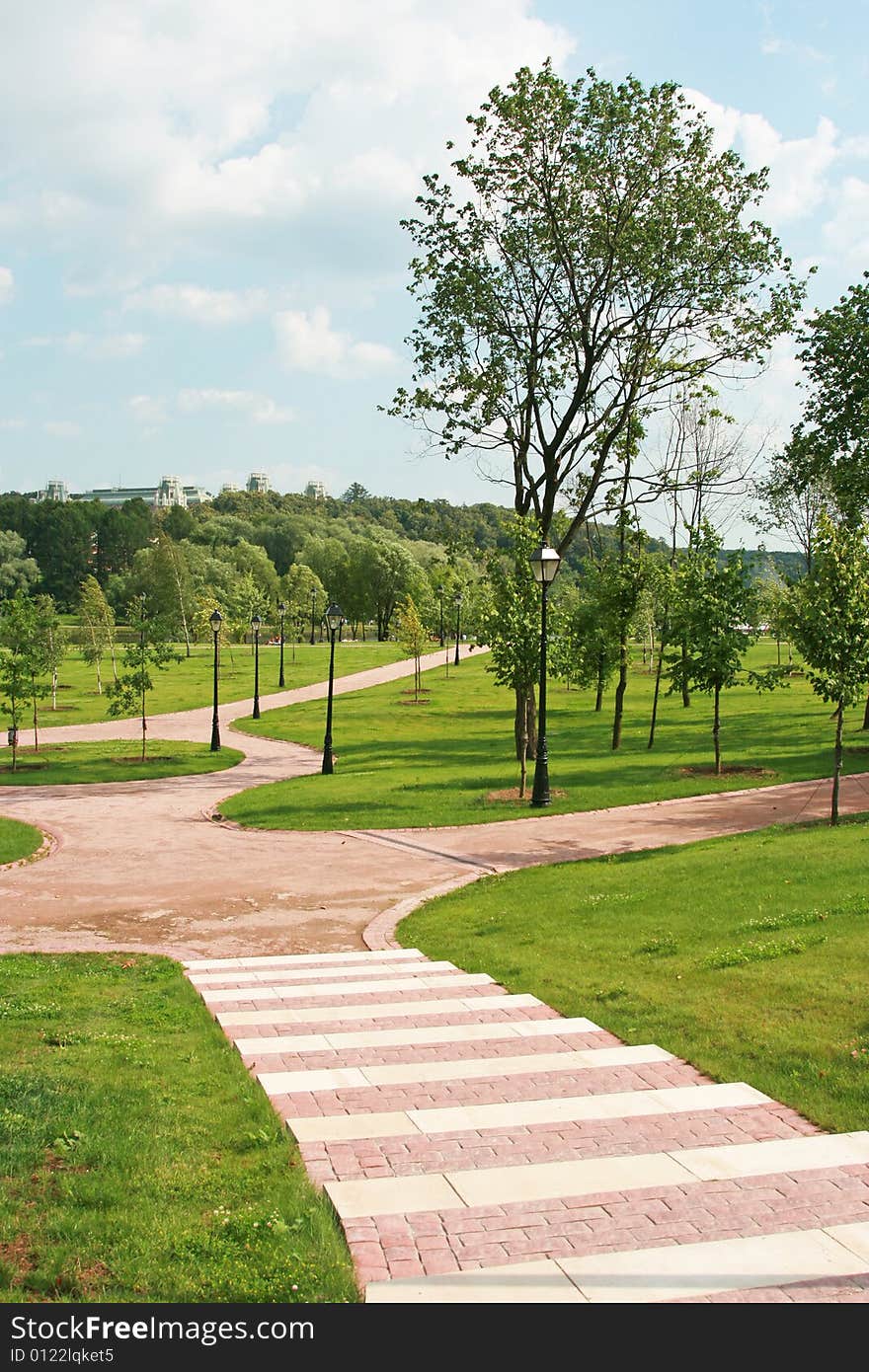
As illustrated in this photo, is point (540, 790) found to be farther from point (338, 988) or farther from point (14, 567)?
point (14, 567)

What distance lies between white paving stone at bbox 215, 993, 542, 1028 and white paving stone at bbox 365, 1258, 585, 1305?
14.8 ft

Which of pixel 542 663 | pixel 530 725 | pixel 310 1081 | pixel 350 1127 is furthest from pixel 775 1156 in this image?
pixel 530 725

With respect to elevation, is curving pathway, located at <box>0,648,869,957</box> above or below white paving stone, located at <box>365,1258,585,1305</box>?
below

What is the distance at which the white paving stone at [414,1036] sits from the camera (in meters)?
7.77

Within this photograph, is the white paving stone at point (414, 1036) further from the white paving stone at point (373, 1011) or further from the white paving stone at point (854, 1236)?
the white paving stone at point (854, 1236)

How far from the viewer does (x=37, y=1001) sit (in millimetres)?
9258

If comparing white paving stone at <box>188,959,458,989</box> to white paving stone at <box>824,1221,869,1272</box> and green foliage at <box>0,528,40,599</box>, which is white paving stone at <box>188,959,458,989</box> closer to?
white paving stone at <box>824,1221,869,1272</box>

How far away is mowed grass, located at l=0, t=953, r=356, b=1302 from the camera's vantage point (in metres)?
4.25

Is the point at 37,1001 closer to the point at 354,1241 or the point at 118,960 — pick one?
the point at 118,960

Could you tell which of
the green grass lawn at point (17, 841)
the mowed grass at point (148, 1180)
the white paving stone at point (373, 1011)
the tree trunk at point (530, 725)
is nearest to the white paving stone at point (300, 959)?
the white paving stone at point (373, 1011)

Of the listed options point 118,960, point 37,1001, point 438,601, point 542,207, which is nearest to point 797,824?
point 118,960

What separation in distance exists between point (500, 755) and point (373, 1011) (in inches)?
963

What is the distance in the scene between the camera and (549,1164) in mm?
5391

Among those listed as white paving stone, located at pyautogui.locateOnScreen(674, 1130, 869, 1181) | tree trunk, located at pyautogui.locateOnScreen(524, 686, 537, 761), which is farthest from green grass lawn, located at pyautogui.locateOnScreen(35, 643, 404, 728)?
white paving stone, located at pyautogui.locateOnScreen(674, 1130, 869, 1181)
